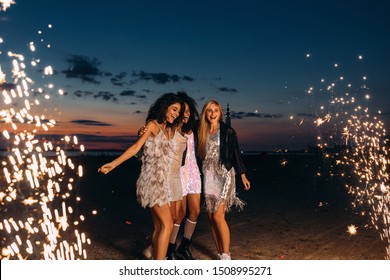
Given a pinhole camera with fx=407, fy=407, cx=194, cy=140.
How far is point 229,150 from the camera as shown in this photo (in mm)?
5574

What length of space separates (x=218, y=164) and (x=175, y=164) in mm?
763

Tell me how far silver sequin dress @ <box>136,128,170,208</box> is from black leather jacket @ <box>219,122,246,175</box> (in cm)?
97

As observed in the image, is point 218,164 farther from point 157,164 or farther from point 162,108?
point 162,108

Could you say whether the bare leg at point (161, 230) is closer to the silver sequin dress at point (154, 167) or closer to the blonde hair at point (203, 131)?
the silver sequin dress at point (154, 167)

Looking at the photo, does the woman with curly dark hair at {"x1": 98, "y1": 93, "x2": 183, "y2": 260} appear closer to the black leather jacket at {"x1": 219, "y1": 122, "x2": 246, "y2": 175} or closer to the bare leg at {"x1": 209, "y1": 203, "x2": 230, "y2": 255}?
the black leather jacket at {"x1": 219, "y1": 122, "x2": 246, "y2": 175}

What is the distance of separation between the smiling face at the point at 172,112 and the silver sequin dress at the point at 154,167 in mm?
209

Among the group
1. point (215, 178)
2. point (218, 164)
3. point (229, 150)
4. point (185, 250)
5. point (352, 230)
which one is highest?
point (229, 150)

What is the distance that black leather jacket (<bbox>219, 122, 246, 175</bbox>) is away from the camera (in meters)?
5.55

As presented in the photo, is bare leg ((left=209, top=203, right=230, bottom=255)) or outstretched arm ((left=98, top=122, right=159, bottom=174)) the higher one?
outstretched arm ((left=98, top=122, right=159, bottom=174))

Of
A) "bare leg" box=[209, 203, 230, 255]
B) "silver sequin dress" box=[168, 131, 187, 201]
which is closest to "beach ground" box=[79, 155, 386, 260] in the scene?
"bare leg" box=[209, 203, 230, 255]

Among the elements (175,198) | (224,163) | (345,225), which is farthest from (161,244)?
(345,225)

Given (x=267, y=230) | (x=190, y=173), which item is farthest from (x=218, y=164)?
(x=267, y=230)
